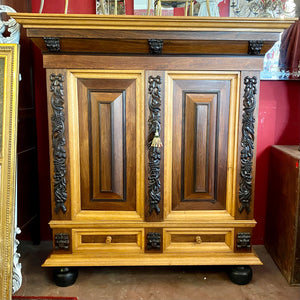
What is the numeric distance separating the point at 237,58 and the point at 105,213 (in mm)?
1215

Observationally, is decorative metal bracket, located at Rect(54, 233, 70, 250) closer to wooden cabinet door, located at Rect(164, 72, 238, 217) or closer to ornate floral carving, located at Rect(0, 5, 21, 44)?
wooden cabinet door, located at Rect(164, 72, 238, 217)

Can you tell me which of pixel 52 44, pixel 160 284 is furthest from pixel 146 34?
pixel 160 284

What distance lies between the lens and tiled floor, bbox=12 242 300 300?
2021 millimetres

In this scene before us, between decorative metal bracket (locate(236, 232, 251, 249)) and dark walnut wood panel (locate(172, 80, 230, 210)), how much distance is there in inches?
8.1

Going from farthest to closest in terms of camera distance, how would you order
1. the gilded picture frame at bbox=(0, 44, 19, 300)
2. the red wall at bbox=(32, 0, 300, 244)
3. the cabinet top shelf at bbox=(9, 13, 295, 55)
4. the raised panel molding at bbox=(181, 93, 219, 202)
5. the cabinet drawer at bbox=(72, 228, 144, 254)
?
the red wall at bbox=(32, 0, 300, 244) → the cabinet drawer at bbox=(72, 228, 144, 254) → the raised panel molding at bbox=(181, 93, 219, 202) → the gilded picture frame at bbox=(0, 44, 19, 300) → the cabinet top shelf at bbox=(9, 13, 295, 55)

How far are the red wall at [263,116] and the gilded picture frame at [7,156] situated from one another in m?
0.56

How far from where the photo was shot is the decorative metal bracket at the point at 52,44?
1.83 m

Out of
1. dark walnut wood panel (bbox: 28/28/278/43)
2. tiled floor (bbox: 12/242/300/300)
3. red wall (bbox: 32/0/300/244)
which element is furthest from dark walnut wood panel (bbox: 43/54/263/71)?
tiled floor (bbox: 12/242/300/300)

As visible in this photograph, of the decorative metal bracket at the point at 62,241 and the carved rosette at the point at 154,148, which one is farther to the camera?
the decorative metal bracket at the point at 62,241

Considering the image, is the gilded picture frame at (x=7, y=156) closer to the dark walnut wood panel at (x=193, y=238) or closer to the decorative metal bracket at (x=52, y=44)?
the decorative metal bracket at (x=52, y=44)

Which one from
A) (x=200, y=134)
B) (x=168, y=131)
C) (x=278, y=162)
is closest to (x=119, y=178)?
(x=168, y=131)

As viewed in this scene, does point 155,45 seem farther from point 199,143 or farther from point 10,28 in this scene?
point 10,28

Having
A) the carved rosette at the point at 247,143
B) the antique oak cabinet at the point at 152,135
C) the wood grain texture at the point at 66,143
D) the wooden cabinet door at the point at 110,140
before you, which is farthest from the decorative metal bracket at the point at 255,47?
the wood grain texture at the point at 66,143

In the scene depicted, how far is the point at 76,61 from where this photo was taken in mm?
1910
